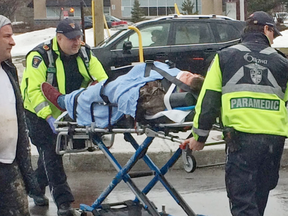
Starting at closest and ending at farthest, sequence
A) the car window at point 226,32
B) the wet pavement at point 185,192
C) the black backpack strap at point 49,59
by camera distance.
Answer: the black backpack strap at point 49,59
the wet pavement at point 185,192
the car window at point 226,32

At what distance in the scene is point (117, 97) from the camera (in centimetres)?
457

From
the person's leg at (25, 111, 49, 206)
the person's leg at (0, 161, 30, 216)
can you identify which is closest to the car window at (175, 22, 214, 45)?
the person's leg at (25, 111, 49, 206)

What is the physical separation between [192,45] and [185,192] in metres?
6.33

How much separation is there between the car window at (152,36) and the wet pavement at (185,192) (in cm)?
528

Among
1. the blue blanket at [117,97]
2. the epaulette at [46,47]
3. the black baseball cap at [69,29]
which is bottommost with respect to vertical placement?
the blue blanket at [117,97]

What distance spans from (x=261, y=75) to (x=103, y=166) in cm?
367

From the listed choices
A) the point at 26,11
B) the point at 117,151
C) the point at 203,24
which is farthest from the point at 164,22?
the point at 26,11

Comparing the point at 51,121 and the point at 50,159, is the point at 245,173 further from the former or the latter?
the point at 50,159

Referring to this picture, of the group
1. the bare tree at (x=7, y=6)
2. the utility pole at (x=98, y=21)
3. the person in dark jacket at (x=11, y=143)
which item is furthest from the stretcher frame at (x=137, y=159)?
the bare tree at (x=7, y=6)

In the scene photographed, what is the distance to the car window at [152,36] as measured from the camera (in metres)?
12.2

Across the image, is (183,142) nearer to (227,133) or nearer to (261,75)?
(227,133)

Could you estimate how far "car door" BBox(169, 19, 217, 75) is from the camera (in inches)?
481

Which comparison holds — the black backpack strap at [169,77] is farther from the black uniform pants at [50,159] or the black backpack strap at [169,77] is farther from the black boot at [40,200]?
the black boot at [40,200]

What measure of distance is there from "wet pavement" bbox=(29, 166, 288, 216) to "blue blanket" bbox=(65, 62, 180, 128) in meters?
1.30
